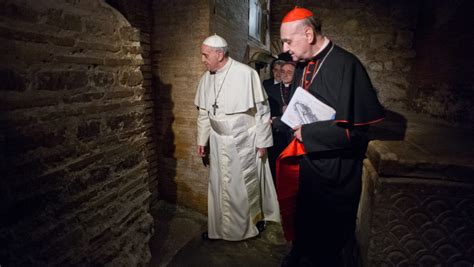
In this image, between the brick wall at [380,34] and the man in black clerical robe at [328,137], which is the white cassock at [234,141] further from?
the brick wall at [380,34]

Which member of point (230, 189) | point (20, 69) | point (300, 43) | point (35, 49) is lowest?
point (230, 189)

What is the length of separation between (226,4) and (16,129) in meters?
3.12

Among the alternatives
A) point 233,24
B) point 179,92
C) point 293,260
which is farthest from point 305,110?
point 233,24

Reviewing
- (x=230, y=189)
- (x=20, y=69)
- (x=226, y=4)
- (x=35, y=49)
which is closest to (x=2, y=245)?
(x=20, y=69)

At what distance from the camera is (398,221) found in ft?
5.64

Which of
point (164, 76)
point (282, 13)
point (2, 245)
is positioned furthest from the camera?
point (282, 13)

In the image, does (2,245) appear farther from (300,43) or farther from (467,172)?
(467,172)

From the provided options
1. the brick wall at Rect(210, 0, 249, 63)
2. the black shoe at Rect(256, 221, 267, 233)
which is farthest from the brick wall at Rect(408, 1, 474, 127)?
the brick wall at Rect(210, 0, 249, 63)

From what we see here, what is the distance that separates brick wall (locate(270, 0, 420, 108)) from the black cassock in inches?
183

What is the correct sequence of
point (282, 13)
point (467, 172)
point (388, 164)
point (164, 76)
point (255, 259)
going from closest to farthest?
1. point (467, 172)
2. point (388, 164)
3. point (255, 259)
4. point (164, 76)
5. point (282, 13)

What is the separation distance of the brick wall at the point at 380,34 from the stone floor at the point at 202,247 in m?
4.47

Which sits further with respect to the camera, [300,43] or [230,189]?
[230,189]

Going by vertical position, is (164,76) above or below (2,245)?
above

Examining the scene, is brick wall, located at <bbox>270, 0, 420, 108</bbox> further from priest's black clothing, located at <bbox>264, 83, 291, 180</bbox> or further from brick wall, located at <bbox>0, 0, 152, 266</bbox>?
brick wall, located at <bbox>0, 0, 152, 266</bbox>
